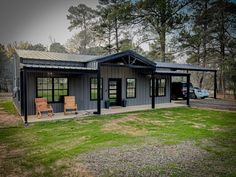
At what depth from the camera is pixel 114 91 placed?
13.2 m

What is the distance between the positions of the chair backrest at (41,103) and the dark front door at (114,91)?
4.31 metres

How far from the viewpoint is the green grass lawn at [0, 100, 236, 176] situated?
14.5 ft

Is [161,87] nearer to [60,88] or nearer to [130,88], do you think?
[130,88]

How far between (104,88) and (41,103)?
4137mm

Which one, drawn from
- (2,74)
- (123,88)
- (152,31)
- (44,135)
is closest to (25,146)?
(44,135)

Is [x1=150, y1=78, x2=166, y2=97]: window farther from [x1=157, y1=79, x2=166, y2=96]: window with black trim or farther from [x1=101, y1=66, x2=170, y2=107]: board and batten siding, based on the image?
[x1=101, y1=66, x2=170, y2=107]: board and batten siding

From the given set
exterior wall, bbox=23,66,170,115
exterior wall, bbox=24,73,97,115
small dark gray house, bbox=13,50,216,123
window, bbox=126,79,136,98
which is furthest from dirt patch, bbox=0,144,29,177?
window, bbox=126,79,136,98

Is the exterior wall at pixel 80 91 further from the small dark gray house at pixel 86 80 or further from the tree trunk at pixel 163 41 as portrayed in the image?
the tree trunk at pixel 163 41

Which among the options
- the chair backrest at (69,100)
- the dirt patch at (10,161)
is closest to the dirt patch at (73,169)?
the dirt patch at (10,161)

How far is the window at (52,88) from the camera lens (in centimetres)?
1050

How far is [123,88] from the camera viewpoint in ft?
43.9

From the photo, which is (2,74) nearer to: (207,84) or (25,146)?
(25,146)

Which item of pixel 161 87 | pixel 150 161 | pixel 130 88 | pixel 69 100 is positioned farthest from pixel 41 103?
pixel 161 87

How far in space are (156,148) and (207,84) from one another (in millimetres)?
23840
